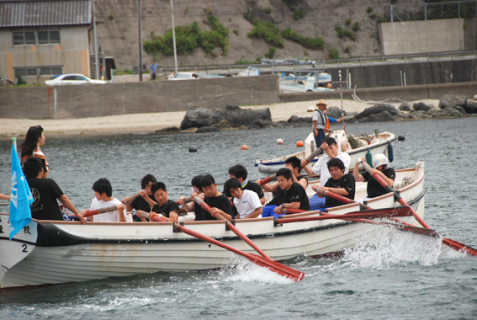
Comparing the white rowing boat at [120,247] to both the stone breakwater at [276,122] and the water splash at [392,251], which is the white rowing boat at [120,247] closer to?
the water splash at [392,251]

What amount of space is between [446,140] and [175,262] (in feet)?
65.9

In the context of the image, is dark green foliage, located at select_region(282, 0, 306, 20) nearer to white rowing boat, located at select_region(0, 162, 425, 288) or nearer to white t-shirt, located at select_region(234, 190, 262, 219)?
white t-shirt, located at select_region(234, 190, 262, 219)

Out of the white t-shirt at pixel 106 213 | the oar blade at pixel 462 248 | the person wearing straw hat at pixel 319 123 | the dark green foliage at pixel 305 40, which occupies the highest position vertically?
the dark green foliage at pixel 305 40

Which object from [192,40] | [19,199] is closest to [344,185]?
[19,199]

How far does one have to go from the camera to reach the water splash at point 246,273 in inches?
338

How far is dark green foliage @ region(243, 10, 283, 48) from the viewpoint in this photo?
58.0 metres

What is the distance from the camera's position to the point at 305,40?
58.8 meters

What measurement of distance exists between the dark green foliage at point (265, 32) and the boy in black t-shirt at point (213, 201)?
50522mm

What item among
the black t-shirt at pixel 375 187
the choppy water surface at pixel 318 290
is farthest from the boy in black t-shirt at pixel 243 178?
the black t-shirt at pixel 375 187

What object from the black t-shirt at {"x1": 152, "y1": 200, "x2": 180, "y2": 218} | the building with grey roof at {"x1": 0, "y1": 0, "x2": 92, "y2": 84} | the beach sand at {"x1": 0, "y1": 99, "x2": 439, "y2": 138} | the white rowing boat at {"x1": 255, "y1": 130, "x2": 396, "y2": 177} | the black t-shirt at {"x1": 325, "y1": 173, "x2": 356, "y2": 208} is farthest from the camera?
the building with grey roof at {"x1": 0, "y1": 0, "x2": 92, "y2": 84}

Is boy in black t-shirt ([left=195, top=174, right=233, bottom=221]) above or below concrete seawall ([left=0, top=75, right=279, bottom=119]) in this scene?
below

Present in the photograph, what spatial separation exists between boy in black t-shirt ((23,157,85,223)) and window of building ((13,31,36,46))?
3592 centimetres

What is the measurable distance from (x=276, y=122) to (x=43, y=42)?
18011 millimetres

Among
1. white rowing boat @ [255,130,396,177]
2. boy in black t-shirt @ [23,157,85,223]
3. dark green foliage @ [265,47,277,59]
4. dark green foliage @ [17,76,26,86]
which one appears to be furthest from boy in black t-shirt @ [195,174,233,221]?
dark green foliage @ [265,47,277,59]
